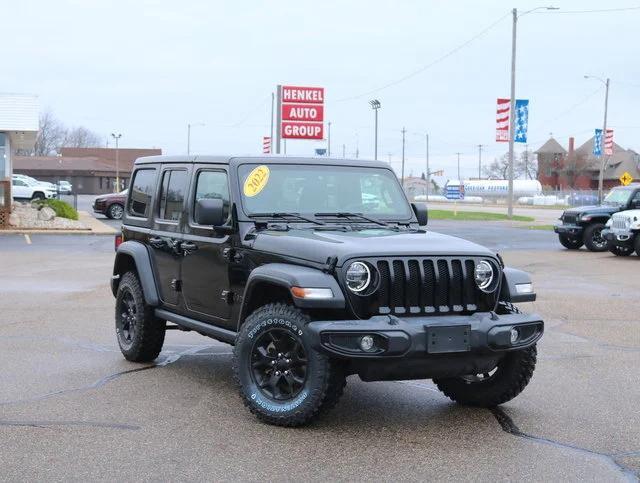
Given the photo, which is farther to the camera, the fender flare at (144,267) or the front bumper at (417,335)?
the fender flare at (144,267)

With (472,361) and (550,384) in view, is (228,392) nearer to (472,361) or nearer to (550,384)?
(472,361)

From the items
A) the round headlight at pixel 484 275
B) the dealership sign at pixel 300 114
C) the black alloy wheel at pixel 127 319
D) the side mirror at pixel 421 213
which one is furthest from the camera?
the dealership sign at pixel 300 114

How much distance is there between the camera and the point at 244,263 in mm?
6762

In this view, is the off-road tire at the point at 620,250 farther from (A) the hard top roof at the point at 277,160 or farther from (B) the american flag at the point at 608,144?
(B) the american flag at the point at 608,144

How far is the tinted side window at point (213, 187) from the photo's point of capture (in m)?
7.24

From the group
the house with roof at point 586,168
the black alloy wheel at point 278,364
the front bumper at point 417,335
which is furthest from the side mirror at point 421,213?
the house with roof at point 586,168

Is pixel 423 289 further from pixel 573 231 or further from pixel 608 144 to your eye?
pixel 608 144

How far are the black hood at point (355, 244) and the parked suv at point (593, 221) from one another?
60.7ft

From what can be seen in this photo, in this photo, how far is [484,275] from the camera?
20.7 ft

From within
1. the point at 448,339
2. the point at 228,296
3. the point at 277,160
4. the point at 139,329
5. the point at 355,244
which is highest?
the point at 277,160

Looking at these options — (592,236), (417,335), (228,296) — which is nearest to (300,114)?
(592,236)

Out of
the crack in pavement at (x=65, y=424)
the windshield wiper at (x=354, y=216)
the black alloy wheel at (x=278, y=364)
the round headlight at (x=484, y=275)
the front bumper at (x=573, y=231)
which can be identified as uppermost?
the windshield wiper at (x=354, y=216)

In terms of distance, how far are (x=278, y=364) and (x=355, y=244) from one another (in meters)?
0.96

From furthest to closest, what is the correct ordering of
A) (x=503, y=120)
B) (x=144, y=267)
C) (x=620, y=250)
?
(x=503, y=120)
(x=620, y=250)
(x=144, y=267)
